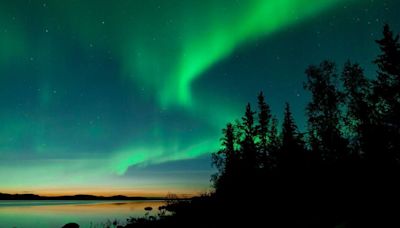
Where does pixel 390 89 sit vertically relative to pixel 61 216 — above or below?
above

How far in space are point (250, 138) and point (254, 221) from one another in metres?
29.5

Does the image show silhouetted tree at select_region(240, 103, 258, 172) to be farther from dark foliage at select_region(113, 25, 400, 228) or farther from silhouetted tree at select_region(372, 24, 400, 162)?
silhouetted tree at select_region(372, 24, 400, 162)

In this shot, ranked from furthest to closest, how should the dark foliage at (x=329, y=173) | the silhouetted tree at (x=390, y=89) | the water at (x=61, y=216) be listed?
the water at (x=61, y=216), the silhouetted tree at (x=390, y=89), the dark foliage at (x=329, y=173)

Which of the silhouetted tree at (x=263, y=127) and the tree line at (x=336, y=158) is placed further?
the silhouetted tree at (x=263, y=127)

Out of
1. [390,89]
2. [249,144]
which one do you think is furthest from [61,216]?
[390,89]

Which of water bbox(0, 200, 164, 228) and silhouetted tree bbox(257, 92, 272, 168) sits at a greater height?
silhouetted tree bbox(257, 92, 272, 168)

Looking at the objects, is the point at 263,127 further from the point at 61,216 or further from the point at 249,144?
the point at 61,216

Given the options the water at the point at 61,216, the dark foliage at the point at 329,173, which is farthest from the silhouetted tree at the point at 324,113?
the water at the point at 61,216

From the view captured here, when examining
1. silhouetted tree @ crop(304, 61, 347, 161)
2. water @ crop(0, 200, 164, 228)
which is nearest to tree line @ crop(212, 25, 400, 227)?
silhouetted tree @ crop(304, 61, 347, 161)

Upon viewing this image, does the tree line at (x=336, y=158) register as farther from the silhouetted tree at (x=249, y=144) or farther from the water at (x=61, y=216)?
the water at (x=61, y=216)

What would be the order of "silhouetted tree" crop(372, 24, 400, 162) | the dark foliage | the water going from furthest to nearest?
1. the water
2. "silhouetted tree" crop(372, 24, 400, 162)
3. the dark foliage

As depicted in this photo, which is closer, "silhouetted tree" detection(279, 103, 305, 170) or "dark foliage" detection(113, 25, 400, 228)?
"dark foliage" detection(113, 25, 400, 228)

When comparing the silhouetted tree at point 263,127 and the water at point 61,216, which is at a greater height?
the silhouetted tree at point 263,127

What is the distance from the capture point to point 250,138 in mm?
49094
